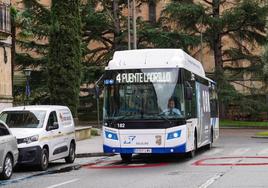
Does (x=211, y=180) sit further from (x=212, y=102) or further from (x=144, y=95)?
(x=212, y=102)

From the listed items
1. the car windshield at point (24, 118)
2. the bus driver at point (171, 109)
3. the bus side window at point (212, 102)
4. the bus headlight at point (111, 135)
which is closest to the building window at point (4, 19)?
the bus side window at point (212, 102)

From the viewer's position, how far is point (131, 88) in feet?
66.2

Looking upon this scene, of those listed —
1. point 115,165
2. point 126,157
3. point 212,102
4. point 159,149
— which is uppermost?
point 212,102

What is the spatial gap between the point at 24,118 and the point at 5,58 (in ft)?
43.8

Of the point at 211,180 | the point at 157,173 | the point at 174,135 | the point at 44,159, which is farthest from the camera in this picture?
the point at 174,135

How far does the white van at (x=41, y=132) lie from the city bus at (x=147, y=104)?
1610 millimetres

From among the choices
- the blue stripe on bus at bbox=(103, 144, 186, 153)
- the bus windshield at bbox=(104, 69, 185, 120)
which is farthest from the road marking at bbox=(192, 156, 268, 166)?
the bus windshield at bbox=(104, 69, 185, 120)

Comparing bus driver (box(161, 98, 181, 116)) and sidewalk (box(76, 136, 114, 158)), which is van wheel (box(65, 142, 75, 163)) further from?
bus driver (box(161, 98, 181, 116))

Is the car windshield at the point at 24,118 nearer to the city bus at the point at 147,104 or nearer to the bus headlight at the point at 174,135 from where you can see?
the city bus at the point at 147,104

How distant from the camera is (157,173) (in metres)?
17.3

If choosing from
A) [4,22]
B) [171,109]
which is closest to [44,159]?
[171,109]

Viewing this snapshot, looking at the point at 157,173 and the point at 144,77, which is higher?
the point at 144,77

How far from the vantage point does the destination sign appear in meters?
20.1

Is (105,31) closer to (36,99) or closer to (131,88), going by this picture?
(36,99)
